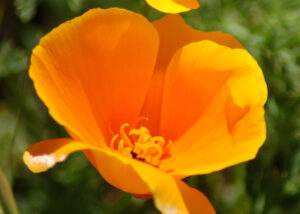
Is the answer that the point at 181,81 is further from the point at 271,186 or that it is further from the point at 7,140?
the point at 7,140

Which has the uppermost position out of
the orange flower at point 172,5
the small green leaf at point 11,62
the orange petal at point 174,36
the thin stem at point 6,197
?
the orange flower at point 172,5

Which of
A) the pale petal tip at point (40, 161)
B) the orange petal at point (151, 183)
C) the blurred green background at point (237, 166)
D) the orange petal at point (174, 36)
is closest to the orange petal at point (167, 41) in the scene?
the orange petal at point (174, 36)

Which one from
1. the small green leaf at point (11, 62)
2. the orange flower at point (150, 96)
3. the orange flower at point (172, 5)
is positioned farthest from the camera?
the small green leaf at point (11, 62)

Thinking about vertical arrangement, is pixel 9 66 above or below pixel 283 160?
above

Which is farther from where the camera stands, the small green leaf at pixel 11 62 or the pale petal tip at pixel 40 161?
the small green leaf at pixel 11 62

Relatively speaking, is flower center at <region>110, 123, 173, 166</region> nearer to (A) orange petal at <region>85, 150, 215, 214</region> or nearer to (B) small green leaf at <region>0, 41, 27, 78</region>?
(A) orange petal at <region>85, 150, 215, 214</region>

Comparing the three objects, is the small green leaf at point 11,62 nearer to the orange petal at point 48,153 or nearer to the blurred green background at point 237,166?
the blurred green background at point 237,166

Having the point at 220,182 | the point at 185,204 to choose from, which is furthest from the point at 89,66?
the point at 220,182

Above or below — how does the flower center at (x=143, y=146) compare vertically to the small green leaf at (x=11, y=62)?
above
